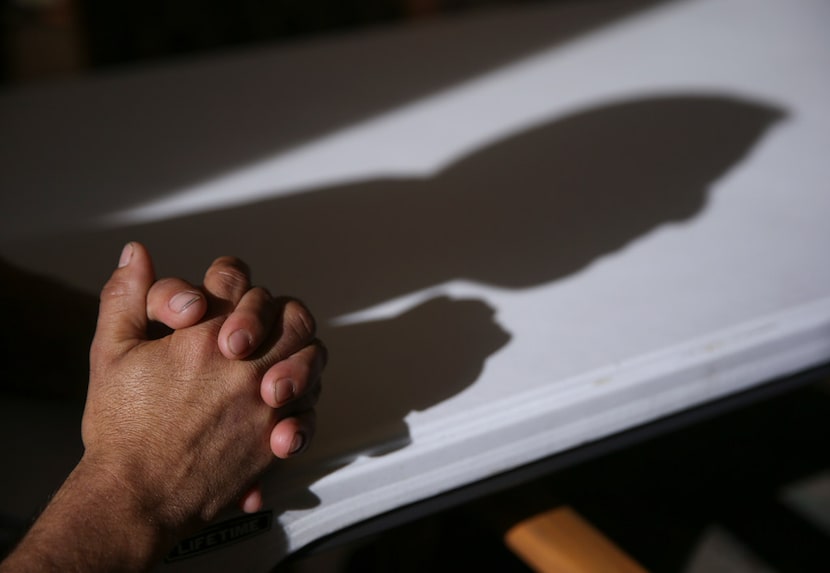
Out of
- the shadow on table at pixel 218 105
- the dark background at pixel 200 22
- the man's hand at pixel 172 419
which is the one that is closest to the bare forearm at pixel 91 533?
the man's hand at pixel 172 419

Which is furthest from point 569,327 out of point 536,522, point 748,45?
point 748,45

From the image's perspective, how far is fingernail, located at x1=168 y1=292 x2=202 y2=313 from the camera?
1.34 feet

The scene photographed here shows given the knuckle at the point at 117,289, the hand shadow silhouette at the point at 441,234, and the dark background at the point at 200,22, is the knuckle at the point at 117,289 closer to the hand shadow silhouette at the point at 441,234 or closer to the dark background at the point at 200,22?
the hand shadow silhouette at the point at 441,234

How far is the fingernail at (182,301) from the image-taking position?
1.34 ft

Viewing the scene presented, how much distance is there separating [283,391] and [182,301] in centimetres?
7

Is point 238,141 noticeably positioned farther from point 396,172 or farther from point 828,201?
point 828,201

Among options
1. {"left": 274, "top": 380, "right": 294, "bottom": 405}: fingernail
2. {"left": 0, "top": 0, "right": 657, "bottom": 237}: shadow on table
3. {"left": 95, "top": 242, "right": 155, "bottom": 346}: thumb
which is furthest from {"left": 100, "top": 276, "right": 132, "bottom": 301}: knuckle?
{"left": 0, "top": 0, "right": 657, "bottom": 237}: shadow on table

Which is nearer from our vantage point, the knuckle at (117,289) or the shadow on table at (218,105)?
the knuckle at (117,289)

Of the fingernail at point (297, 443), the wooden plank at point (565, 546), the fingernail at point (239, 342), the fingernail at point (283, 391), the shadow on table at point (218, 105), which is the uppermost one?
the shadow on table at point (218, 105)

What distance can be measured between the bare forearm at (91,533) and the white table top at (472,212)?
53mm

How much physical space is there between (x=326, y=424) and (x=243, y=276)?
0.10 metres

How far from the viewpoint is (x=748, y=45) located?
1027 mm

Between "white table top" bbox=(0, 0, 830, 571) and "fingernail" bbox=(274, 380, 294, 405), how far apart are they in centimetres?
5

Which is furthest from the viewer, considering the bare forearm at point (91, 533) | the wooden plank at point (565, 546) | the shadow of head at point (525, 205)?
the shadow of head at point (525, 205)
